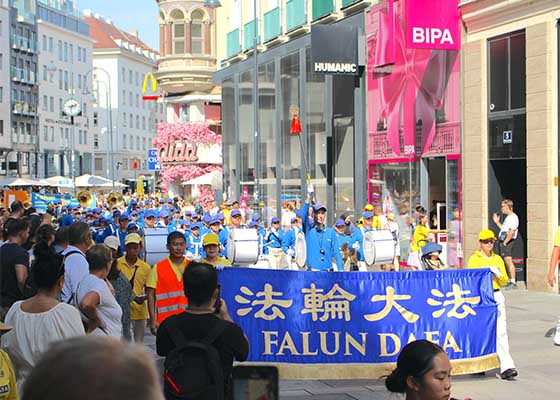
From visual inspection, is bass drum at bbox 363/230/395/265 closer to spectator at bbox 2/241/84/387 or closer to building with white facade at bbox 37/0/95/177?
spectator at bbox 2/241/84/387

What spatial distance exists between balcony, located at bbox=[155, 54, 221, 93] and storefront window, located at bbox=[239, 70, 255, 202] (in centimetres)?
2210

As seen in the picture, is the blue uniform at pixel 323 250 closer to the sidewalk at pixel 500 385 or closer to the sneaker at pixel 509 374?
the sidewalk at pixel 500 385

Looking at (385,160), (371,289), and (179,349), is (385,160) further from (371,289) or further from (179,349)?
(179,349)

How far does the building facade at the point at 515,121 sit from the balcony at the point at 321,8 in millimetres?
9100

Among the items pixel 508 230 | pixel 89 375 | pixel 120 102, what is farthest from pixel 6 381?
pixel 120 102

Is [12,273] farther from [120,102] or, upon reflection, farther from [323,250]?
[120,102]

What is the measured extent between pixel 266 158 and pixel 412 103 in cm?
1344

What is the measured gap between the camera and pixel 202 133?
6072 centimetres

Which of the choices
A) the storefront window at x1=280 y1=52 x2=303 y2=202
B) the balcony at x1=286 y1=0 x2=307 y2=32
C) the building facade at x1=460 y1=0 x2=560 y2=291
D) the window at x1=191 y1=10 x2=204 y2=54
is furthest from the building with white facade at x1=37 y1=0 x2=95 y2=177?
the building facade at x1=460 y1=0 x2=560 y2=291

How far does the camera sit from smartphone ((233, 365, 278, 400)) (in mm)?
4078

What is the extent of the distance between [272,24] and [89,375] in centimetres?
3449

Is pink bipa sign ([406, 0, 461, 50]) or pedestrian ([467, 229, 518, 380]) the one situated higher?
pink bipa sign ([406, 0, 461, 50])

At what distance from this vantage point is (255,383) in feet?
13.5

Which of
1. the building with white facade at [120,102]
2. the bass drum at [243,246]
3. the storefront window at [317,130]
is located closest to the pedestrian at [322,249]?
the bass drum at [243,246]
